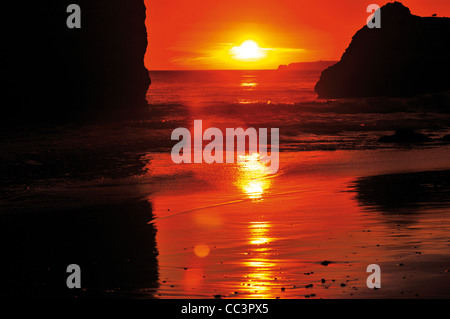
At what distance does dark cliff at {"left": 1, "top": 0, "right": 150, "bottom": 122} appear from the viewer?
46.9 metres

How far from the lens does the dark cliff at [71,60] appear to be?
154 feet

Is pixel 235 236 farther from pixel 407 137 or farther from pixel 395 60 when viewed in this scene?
pixel 395 60

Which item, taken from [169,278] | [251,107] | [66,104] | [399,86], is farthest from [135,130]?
[399,86]

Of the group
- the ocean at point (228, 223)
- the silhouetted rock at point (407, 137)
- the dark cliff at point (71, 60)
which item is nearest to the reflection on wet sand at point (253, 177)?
the ocean at point (228, 223)

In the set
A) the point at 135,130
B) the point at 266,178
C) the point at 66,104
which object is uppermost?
the point at 66,104

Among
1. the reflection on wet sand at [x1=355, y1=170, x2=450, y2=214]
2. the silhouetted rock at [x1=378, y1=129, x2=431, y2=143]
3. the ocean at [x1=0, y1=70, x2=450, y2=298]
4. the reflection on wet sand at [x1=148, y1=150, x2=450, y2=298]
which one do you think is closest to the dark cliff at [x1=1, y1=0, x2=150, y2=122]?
the ocean at [x1=0, y1=70, x2=450, y2=298]

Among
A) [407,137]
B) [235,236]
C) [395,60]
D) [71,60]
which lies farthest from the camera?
[395,60]

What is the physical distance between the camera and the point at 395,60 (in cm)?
7681

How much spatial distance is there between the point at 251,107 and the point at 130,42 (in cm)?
1272

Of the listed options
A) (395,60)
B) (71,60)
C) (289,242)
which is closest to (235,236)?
(289,242)

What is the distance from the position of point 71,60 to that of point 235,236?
42.5m

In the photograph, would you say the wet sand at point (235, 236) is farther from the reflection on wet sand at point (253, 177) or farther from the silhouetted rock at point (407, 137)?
the silhouetted rock at point (407, 137)

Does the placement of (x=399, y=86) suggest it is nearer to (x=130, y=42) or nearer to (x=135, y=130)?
(x=130, y=42)

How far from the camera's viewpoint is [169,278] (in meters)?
7.89
